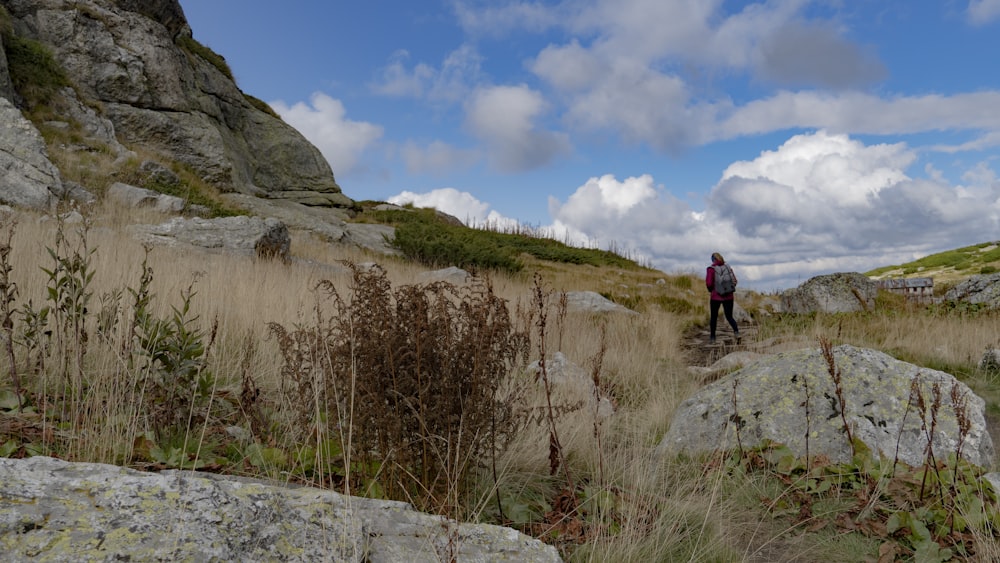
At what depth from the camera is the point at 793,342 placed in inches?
350

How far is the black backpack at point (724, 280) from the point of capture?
10.3 metres

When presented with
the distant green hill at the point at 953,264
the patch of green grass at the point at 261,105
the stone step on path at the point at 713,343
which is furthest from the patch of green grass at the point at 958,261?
the patch of green grass at the point at 261,105

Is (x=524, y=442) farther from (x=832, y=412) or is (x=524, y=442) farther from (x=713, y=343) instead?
(x=713, y=343)

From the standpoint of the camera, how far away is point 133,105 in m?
19.2

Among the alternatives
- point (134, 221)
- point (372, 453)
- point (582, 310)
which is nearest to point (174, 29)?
point (134, 221)

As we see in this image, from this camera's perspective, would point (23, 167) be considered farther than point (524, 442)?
Yes

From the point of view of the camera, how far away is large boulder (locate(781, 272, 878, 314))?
494 inches

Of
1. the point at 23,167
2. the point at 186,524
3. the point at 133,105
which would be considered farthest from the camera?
the point at 133,105

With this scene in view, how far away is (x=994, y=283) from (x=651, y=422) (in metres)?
10.8

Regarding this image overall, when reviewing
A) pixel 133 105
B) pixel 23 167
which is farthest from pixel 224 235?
pixel 133 105

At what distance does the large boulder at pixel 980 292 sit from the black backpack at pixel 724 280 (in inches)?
194

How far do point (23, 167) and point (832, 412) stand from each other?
44.7ft

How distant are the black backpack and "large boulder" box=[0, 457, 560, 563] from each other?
9.33m

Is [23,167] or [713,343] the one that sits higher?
[23,167]
